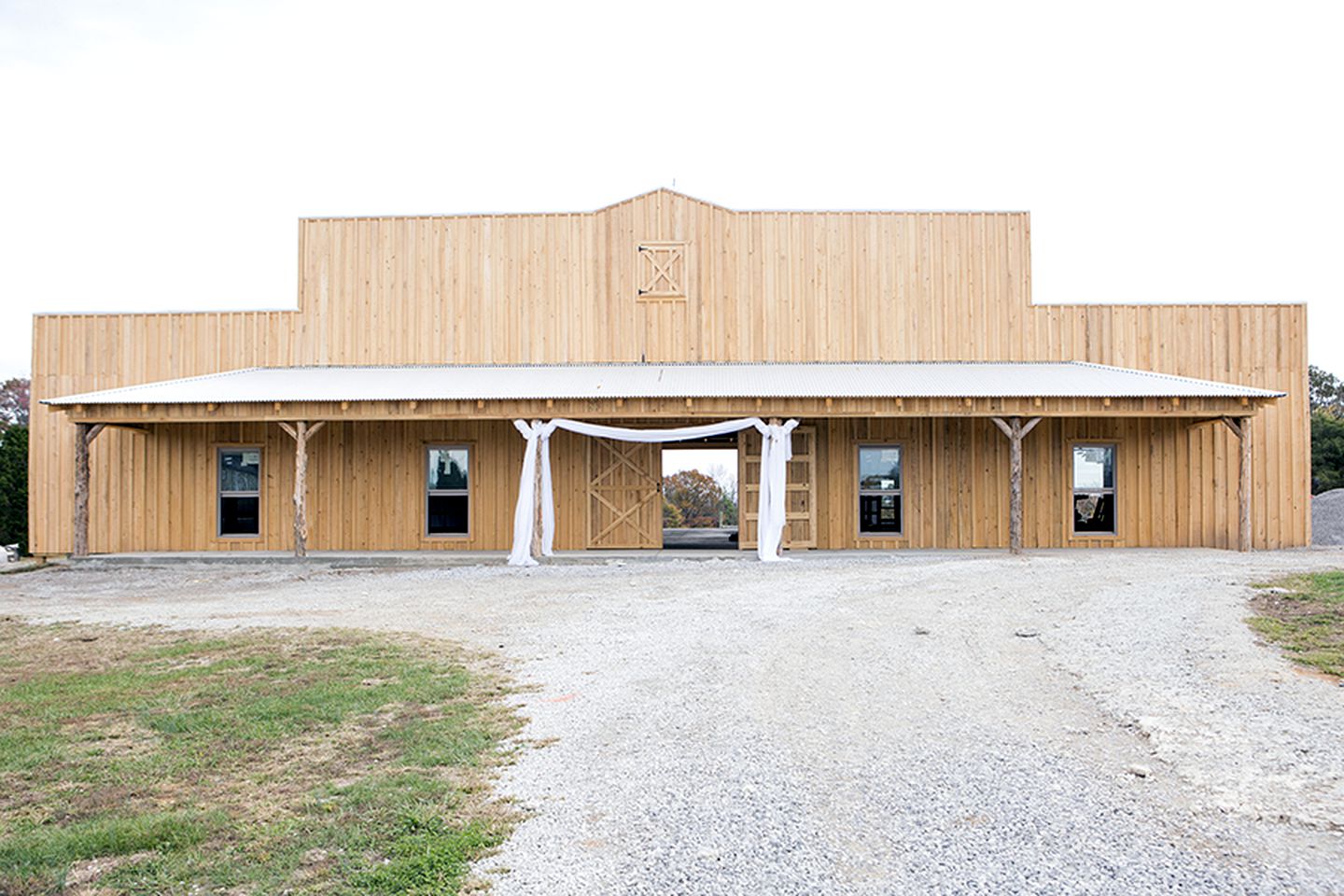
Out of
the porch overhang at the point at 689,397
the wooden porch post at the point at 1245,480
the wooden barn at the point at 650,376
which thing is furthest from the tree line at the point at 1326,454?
the porch overhang at the point at 689,397

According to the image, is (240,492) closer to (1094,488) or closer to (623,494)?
(623,494)

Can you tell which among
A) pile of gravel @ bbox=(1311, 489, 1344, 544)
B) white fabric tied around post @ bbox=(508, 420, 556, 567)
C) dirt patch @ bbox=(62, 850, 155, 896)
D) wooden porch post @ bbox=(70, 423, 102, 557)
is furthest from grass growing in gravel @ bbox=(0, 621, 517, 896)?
pile of gravel @ bbox=(1311, 489, 1344, 544)

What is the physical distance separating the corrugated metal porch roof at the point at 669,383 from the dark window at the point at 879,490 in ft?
4.55

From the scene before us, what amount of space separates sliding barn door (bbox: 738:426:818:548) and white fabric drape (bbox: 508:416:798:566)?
1.38m

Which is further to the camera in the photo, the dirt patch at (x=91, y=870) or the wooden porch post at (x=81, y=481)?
the wooden porch post at (x=81, y=481)

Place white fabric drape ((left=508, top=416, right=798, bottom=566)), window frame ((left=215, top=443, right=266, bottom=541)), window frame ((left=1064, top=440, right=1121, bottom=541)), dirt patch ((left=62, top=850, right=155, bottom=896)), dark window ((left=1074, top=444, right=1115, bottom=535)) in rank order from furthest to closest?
window frame ((left=215, top=443, right=266, bottom=541)) → dark window ((left=1074, top=444, right=1115, bottom=535)) → window frame ((left=1064, top=440, right=1121, bottom=541)) → white fabric drape ((left=508, top=416, right=798, bottom=566)) → dirt patch ((left=62, top=850, right=155, bottom=896))

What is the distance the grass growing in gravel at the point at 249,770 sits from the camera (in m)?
3.76

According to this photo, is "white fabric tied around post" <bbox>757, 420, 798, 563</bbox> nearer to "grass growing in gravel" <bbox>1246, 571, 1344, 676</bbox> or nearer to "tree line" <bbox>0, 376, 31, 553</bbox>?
"grass growing in gravel" <bbox>1246, 571, 1344, 676</bbox>

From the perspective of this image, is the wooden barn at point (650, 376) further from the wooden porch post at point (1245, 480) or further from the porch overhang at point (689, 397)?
the wooden porch post at point (1245, 480)

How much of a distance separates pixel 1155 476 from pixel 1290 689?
1226 cm

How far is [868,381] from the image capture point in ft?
54.4

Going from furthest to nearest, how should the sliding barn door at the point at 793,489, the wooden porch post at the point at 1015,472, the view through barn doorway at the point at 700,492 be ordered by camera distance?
the view through barn doorway at the point at 700,492 < the sliding barn door at the point at 793,489 < the wooden porch post at the point at 1015,472

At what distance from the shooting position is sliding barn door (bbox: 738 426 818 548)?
17.2 meters

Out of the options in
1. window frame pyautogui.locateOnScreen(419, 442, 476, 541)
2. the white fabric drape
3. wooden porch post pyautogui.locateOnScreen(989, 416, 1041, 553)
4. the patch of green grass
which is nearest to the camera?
the patch of green grass
